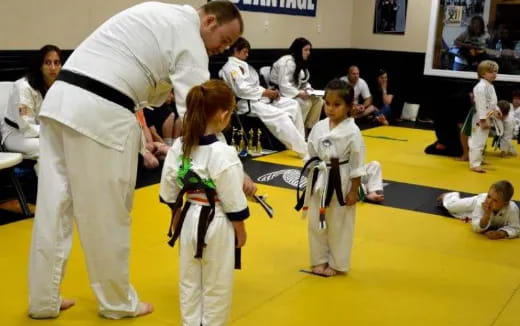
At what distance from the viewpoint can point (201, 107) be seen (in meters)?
2.81

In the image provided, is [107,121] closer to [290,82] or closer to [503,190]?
[503,190]

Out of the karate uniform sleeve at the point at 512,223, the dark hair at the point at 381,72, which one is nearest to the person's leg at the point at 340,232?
the karate uniform sleeve at the point at 512,223

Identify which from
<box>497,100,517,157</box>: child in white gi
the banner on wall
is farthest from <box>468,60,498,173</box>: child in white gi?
the banner on wall

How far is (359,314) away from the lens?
352 centimetres

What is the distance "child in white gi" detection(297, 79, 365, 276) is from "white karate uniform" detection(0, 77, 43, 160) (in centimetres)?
245

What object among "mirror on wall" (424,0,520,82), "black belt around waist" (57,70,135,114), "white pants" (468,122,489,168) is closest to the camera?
"black belt around waist" (57,70,135,114)

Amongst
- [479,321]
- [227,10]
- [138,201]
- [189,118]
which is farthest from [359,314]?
[138,201]

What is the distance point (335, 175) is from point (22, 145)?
2724mm

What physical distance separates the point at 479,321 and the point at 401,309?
41cm

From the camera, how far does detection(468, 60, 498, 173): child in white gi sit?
727 centimetres

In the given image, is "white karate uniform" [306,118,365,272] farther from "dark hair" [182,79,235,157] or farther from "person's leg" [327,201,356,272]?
"dark hair" [182,79,235,157]

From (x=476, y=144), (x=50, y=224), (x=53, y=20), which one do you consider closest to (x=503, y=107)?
(x=476, y=144)

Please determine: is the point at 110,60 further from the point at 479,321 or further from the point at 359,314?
the point at 479,321

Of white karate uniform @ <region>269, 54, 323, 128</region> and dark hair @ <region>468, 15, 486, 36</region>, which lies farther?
dark hair @ <region>468, 15, 486, 36</region>
